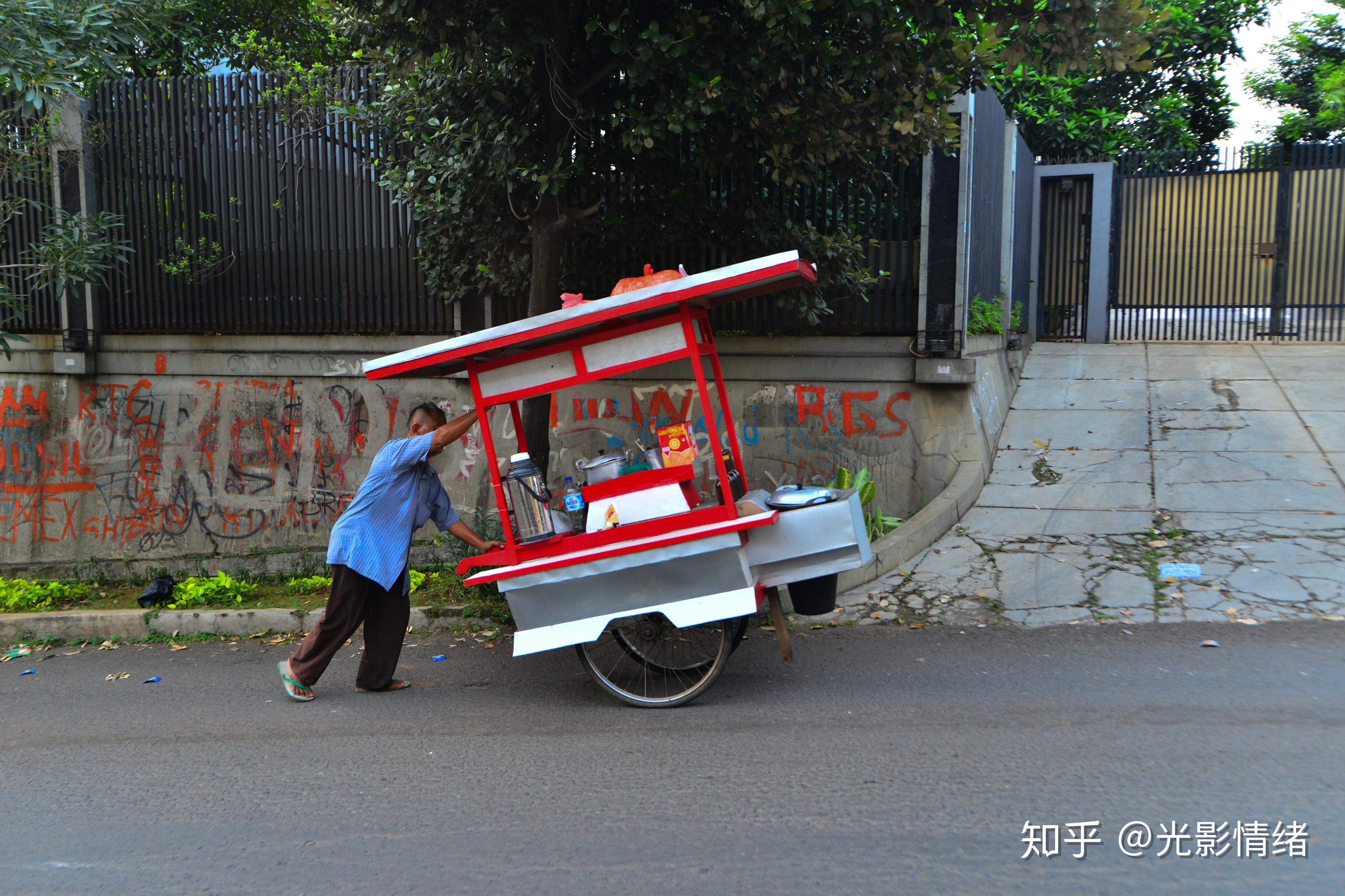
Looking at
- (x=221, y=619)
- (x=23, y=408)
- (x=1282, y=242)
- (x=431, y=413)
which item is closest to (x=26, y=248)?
(x=23, y=408)

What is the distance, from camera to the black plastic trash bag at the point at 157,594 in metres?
7.25

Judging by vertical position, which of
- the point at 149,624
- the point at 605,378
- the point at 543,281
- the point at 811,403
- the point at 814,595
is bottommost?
the point at 149,624

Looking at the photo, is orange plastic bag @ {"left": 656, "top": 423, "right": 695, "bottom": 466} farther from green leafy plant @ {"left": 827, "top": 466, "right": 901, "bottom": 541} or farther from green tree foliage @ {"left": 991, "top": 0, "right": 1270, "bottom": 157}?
green tree foliage @ {"left": 991, "top": 0, "right": 1270, "bottom": 157}

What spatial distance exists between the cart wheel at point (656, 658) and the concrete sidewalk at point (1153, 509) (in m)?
1.42

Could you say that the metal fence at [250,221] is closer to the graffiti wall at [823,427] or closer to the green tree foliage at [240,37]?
the graffiti wall at [823,427]

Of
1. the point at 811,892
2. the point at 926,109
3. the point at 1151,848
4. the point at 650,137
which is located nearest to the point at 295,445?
the point at 650,137

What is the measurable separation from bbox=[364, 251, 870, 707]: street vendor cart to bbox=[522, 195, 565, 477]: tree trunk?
1.82 meters

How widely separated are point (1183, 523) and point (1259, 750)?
11.2 ft

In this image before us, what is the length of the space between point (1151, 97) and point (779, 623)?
52.5 ft

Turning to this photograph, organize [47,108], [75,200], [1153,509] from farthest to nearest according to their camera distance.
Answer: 1. [75,200]
2. [47,108]
3. [1153,509]

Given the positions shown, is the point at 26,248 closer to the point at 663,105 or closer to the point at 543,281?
the point at 543,281

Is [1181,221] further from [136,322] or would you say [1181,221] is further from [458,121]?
[136,322]

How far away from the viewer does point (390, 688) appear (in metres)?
5.41

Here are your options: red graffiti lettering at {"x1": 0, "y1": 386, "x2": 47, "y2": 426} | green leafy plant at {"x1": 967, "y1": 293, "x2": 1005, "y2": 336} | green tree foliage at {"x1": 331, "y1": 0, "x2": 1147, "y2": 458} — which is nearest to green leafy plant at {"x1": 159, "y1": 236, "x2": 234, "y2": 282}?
red graffiti lettering at {"x1": 0, "y1": 386, "x2": 47, "y2": 426}
